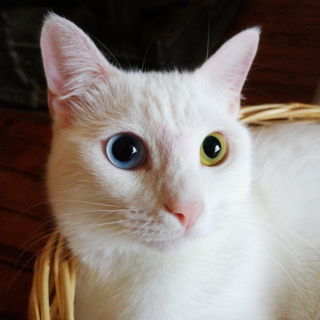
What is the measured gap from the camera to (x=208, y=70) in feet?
2.54

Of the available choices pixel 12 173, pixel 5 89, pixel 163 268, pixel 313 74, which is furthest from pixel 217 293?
pixel 5 89

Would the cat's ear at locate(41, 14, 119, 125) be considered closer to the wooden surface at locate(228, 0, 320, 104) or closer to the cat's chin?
the cat's chin

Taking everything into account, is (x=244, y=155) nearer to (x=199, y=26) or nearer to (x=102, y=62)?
(x=102, y=62)

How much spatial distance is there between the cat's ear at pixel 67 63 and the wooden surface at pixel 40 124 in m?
0.77

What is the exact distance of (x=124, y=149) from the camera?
608 millimetres

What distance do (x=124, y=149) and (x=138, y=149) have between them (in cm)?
3

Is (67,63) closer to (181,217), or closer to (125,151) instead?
(125,151)

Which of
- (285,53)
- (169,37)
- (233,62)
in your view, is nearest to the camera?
(233,62)

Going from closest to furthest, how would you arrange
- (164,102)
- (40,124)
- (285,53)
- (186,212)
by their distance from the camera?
(186,212), (164,102), (40,124), (285,53)

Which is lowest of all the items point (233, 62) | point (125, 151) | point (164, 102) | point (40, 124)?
point (40, 124)

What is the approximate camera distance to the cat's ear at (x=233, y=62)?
75cm

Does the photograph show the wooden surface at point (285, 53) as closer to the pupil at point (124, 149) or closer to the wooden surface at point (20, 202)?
the wooden surface at point (20, 202)

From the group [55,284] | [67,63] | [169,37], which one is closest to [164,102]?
[67,63]

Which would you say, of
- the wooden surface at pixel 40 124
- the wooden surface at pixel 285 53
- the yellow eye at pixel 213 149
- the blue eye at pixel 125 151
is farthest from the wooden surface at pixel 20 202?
the wooden surface at pixel 285 53
